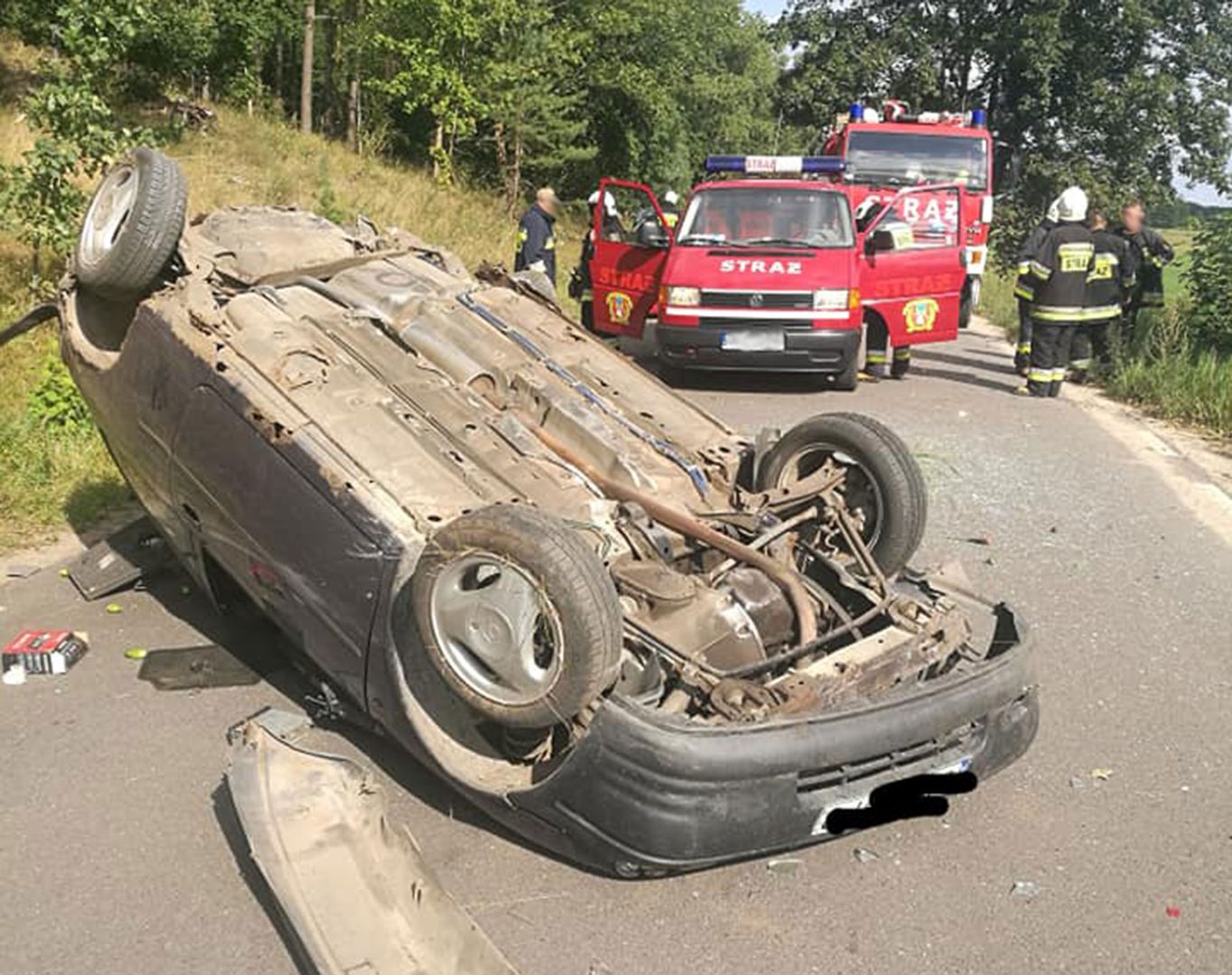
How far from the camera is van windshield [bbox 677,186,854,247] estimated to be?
10289 mm

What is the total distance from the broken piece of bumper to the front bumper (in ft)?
22.2

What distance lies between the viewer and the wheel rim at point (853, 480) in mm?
4273

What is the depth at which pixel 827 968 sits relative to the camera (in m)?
2.86

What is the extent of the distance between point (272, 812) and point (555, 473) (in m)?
1.55

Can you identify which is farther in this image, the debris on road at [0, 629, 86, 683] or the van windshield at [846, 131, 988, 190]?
the van windshield at [846, 131, 988, 190]

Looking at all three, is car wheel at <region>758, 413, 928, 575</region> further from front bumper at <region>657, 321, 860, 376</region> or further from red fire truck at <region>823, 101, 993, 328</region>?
red fire truck at <region>823, 101, 993, 328</region>

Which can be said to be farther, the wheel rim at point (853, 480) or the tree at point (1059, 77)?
the tree at point (1059, 77)

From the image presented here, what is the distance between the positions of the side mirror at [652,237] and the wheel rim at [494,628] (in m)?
7.87

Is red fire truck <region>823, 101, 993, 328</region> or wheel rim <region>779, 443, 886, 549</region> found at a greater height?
red fire truck <region>823, 101, 993, 328</region>

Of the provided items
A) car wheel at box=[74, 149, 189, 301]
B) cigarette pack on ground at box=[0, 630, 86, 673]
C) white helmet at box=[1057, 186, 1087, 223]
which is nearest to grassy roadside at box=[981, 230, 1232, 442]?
white helmet at box=[1057, 186, 1087, 223]

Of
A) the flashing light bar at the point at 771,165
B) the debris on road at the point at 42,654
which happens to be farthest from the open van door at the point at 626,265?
the debris on road at the point at 42,654

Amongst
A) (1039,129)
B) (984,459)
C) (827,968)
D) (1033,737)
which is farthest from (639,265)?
(1039,129)

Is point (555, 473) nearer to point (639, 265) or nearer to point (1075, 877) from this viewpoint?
point (1075, 877)

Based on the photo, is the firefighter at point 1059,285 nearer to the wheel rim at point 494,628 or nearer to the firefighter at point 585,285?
the firefighter at point 585,285
